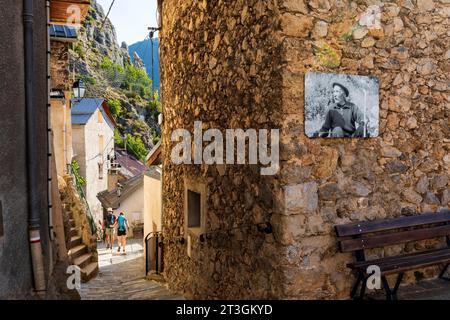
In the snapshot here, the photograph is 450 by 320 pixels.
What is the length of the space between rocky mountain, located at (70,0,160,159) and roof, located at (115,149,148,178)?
7.83 feet

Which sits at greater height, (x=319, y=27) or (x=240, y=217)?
(x=319, y=27)

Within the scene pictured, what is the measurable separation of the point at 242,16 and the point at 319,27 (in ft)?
2.69

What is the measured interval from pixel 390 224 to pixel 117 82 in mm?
45999

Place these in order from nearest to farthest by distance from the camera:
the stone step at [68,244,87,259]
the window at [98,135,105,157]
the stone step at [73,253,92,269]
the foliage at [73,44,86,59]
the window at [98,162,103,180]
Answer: the stone step at [73,253,92,269] → the stone step at [68,244,87,259] → the window at [98,135,105,157] → the window at [98,162,103,180] → the foliage at [73,44,86,59]

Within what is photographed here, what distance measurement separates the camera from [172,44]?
22.1 ft

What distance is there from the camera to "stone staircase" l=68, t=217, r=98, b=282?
8.37m

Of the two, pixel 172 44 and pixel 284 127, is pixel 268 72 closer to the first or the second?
pixel 284 127

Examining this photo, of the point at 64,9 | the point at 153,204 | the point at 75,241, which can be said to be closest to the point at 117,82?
the point at 153,204

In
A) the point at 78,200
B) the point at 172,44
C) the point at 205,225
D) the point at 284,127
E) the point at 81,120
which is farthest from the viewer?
the point at 81,120

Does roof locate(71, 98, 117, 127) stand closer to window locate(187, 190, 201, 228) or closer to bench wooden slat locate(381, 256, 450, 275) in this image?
window locate(187, 190, 201, 228)

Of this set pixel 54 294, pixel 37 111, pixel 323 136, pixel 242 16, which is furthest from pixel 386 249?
pixel 37 111

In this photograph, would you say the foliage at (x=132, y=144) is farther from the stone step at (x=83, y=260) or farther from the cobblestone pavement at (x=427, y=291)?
the cobblestone pavement at (x=427, y=291)

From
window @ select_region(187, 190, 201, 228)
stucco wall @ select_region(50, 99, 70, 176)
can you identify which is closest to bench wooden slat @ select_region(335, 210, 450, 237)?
window @ select_region(187, 190, 201, 228)

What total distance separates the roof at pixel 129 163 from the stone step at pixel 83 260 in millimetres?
22329
